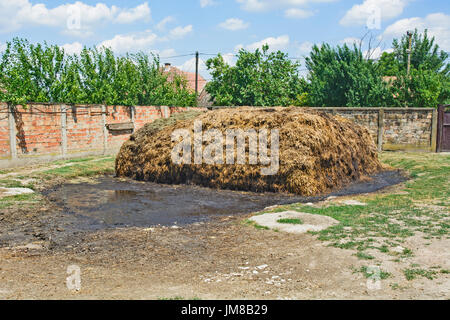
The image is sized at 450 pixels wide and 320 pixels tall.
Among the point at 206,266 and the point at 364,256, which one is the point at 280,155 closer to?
the point at 364,256

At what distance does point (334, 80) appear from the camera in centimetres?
2480

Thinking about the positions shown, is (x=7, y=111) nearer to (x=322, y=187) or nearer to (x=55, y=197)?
(x=55, y=197)

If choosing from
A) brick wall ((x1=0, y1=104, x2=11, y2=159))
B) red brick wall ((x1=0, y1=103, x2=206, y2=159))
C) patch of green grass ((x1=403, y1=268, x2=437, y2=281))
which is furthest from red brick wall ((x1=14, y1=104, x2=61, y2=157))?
patch of green grass ((x1=403, y1=268, x2=437, y2=281))

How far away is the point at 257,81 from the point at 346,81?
6828 millimetres

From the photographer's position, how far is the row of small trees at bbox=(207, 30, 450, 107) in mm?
22094

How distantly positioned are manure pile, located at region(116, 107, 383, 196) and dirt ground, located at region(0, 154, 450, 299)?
395cm

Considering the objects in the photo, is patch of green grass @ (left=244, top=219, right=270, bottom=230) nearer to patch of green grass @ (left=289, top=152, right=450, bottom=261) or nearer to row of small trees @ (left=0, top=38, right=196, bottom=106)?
patch of green grass @ (left=289, top=152, right=450, bottom=261)

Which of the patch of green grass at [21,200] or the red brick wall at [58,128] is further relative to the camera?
the red brick wall at [58,128]

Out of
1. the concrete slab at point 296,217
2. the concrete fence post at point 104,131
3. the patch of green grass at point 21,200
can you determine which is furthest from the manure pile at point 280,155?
the concrete fence post at point 104,131

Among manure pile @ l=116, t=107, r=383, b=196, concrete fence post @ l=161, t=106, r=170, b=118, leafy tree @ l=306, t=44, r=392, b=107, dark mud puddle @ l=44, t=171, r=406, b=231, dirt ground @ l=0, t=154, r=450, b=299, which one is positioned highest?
leafy tree @ l=306, t=44, r=392, b=107

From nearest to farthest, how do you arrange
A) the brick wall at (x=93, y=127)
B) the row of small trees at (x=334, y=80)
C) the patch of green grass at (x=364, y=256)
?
the patch of green grass at (x=364, y=256) → the brick wall at (x=93, y=127) → the row of small trees at (x=334, y=80)

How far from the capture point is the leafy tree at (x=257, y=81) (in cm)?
2895

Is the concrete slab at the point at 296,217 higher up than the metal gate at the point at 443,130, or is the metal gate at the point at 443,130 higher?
the metal gate at the point at 443,130

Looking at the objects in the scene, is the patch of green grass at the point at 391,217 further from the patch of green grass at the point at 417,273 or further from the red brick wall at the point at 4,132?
the red brick wall at the point at 4,132
